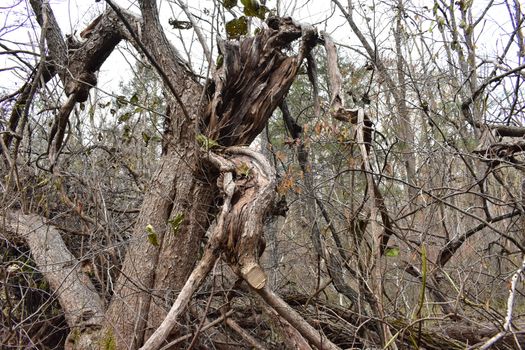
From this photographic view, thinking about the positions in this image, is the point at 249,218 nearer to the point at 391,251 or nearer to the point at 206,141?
the point at 206,141

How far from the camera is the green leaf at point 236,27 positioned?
3.05m

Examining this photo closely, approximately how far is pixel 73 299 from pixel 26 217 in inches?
51.7

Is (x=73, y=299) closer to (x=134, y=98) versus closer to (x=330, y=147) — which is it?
(x=134, y=98)

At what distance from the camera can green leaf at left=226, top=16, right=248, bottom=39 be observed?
3047 mm

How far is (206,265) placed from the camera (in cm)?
210

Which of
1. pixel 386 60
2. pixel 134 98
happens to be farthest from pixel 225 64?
pixel 386 60

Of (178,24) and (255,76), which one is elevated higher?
(178,24)

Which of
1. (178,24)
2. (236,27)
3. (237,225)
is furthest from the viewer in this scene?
(178,24)

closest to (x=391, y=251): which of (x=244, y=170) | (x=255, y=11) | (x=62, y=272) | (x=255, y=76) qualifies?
(x=244, y=170)

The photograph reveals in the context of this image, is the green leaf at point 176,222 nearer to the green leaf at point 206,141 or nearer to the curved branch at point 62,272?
the green leaf at point 206,141

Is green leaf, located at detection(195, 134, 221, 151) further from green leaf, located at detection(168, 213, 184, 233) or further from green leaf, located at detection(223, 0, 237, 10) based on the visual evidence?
green leaf, located at detection(223, 0, 237, 10)

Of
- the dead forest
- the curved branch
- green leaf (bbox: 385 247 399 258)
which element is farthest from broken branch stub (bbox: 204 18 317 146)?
the curved branch

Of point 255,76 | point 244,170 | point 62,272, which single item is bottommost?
point 62,272

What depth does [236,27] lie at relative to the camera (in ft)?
10.1
